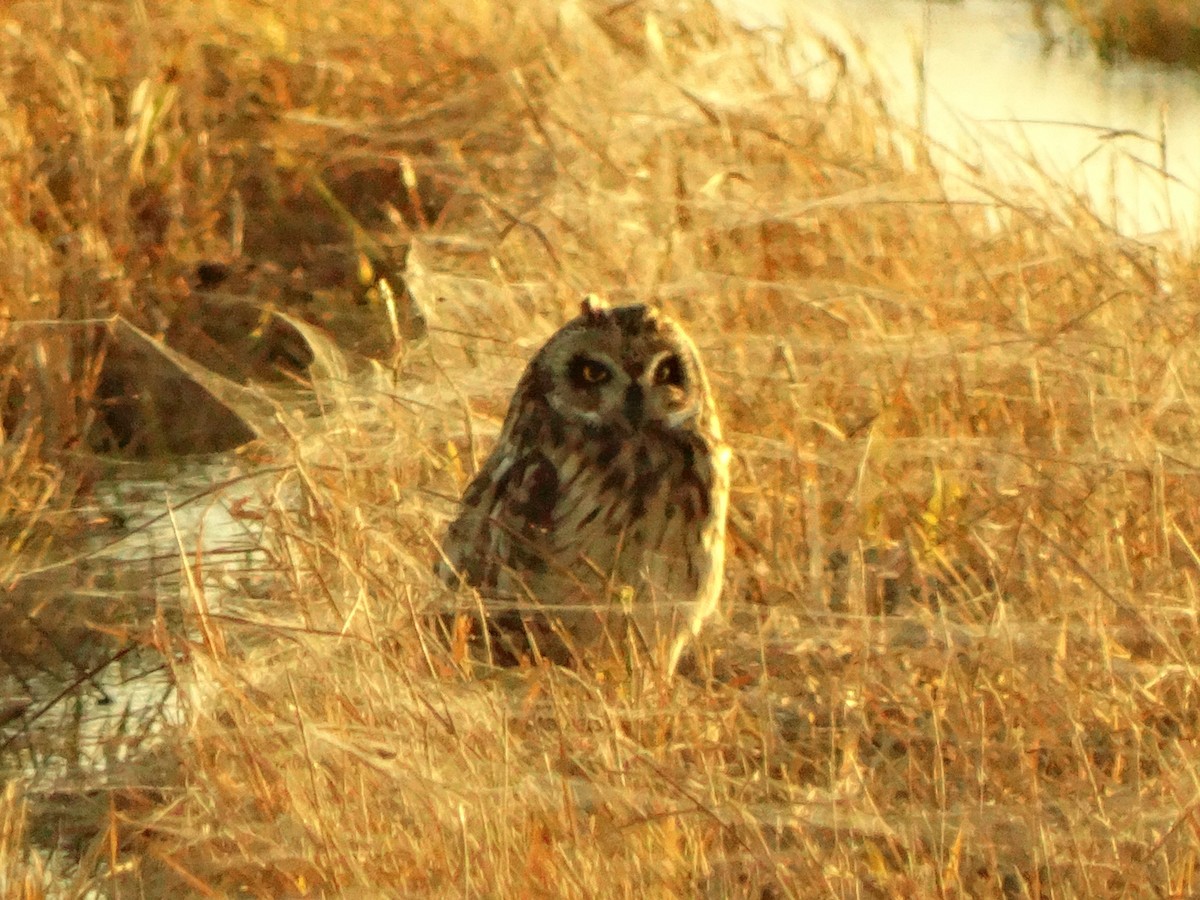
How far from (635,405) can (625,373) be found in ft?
0.20

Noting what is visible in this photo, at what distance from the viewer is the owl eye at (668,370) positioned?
411cm

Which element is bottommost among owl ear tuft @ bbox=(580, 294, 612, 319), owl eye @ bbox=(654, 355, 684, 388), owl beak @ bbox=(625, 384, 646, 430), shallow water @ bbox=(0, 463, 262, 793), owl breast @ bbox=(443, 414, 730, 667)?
shallow water @ bbox=(0, 463, 262, 793)

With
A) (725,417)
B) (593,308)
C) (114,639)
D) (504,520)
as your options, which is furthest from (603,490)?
(114,639)

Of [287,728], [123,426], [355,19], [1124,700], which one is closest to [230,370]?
[123,426]

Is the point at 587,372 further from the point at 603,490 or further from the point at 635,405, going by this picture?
the point at 603,490

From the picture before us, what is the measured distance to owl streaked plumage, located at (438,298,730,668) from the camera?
393cm

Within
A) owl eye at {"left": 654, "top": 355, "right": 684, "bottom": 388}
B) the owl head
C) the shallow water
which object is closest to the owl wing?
the owl head

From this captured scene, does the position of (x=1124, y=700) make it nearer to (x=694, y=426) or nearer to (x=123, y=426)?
(x=694, y=426)

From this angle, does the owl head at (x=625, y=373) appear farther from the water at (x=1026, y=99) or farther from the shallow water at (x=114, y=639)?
the water at (x=1026, y=99)

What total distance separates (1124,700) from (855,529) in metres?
1.04

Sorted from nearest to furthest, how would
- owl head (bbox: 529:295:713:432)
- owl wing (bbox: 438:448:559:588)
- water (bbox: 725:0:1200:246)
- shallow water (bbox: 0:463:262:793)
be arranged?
shallow water (bbox: 0:463:262:793), owl wing (bbox: 438:448:559:588), owl head (bbox: 529:295:713:432), water (bbox: 725:0:1200:246)

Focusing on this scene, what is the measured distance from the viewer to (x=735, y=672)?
400cm

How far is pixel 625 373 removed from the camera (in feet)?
13.4

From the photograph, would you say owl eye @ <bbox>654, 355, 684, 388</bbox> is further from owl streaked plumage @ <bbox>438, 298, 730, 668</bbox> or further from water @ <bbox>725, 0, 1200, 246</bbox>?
water @ <bbox>725, 0, 1200, 246</bbox>
